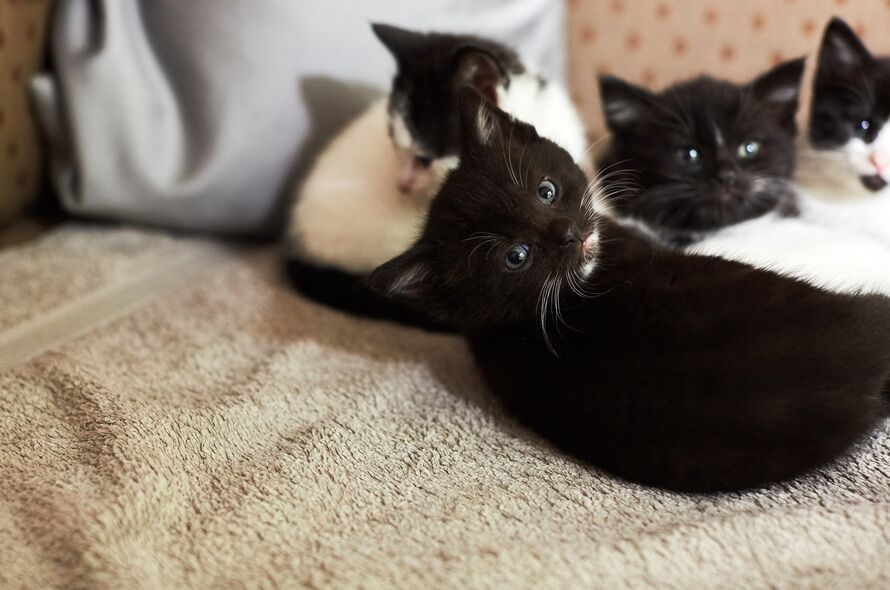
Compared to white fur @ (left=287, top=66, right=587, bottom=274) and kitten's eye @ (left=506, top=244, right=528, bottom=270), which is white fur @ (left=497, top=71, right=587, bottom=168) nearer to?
white fur @ (left=287, top=66, right=587, bottom=274)

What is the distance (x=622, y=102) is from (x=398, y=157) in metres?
0.42

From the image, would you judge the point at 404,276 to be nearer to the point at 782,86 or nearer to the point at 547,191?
the point at 547,191

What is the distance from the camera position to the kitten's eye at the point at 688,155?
1327 millimetres

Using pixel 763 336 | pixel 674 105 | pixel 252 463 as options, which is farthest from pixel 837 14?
pixel 252 463

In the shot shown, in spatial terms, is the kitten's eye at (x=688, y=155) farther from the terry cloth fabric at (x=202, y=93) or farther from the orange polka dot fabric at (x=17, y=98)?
the orange polka dot fabric at (x=17, y=98)

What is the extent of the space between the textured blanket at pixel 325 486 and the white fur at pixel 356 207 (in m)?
0.16

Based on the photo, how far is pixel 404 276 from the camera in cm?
102

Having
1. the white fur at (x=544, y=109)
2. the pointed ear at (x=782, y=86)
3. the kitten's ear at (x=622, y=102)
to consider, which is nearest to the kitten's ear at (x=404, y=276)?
the white fur at (x=544, y=109)

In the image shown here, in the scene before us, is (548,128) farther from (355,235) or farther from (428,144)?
(355,235)

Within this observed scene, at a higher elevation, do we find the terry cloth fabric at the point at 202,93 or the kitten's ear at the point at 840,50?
the kitten's ear at the point at 840,50

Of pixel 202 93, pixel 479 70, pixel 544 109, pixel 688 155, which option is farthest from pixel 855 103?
pixel 202 93

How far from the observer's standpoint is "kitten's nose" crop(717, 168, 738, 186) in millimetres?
1279

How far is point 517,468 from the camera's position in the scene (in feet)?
3.05

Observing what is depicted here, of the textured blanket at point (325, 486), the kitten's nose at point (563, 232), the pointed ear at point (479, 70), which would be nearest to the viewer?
the textured blanket at point (325, 486)
